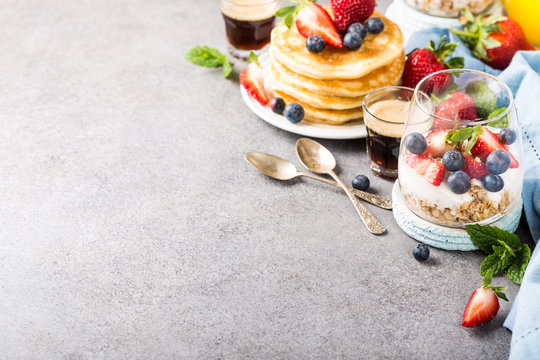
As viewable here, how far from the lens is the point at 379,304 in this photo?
1317 mm

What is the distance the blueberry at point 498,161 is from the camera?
132 centimetres

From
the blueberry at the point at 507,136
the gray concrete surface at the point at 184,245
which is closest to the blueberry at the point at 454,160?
the blueberry at the point at 507,136

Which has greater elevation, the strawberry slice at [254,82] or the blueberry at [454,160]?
the blueberry at [454,160]

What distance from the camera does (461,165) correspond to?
1.32 metres

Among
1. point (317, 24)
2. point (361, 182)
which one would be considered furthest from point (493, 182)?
point (317, 24)

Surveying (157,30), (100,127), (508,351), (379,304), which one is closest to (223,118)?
(100,127)

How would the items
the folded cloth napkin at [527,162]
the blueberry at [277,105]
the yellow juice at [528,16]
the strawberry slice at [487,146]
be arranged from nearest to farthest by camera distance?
1. the folded cloth napkin at [527,162]
2. the strawberry slice at [487,146]
3. the blueberry at [277,105]
4. the yellow juice at [528,16]

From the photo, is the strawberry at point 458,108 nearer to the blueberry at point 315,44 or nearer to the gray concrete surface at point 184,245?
the gray concrete surface at point 184,245

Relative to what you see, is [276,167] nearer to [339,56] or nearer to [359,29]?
[339,56]

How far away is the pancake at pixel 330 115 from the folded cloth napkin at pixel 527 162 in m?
0.41

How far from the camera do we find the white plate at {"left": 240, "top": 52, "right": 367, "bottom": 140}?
1.75 metres

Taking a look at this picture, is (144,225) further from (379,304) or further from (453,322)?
(453,322)

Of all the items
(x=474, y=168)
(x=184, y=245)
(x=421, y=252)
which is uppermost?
(x=474, y=168)

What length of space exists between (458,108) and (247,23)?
89 cm
